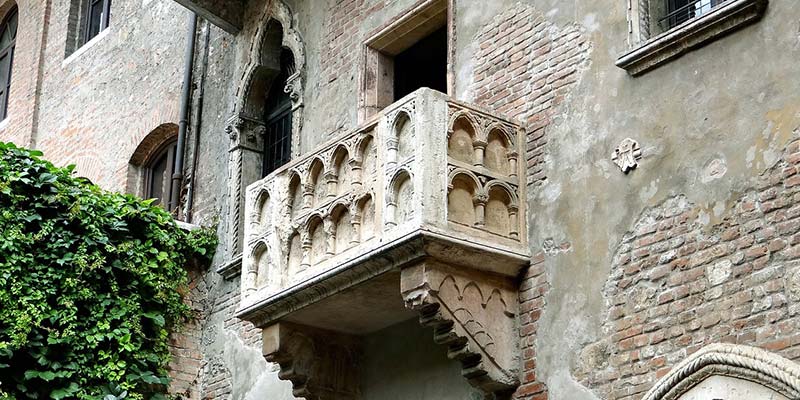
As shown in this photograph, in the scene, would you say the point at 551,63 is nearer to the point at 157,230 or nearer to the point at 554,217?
the point at 554,217

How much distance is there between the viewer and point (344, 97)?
11.8 metres

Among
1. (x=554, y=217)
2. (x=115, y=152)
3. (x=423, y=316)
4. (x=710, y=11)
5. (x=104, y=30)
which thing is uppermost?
(x=104, y=30)

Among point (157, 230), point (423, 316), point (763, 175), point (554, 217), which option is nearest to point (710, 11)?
point (763, 175)

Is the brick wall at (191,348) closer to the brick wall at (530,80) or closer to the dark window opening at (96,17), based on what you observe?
the brick wall at (530,80)

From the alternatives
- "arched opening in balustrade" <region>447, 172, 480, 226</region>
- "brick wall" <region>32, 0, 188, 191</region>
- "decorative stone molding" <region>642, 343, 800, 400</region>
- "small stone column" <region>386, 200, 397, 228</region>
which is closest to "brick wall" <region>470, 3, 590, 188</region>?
"arched opening in balustrade" <region>447, 172, 480, 226</region>

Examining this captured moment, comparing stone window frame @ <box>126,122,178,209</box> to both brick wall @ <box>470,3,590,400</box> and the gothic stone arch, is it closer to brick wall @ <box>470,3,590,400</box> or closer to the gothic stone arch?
the gothic stone arch

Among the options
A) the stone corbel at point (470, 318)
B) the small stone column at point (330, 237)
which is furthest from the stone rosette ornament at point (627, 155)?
the small stone column at point (330, 237)

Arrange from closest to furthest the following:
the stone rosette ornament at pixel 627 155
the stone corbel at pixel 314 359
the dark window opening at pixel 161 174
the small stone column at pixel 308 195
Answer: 1. the stone rosette ornament at pixel 627 155
2. the small stone column at pixel 308 195
3. the stone corbel at pixel 314 359
4. the dark window opening at pixel 161 174

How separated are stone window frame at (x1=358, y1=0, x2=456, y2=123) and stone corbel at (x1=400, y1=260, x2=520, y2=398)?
2654mm

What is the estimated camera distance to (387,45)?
1166cm

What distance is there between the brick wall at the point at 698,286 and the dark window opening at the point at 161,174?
7.75 metres

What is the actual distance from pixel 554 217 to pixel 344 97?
124 inches

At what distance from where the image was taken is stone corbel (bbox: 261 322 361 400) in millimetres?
10406

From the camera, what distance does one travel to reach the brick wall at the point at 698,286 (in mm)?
7566
